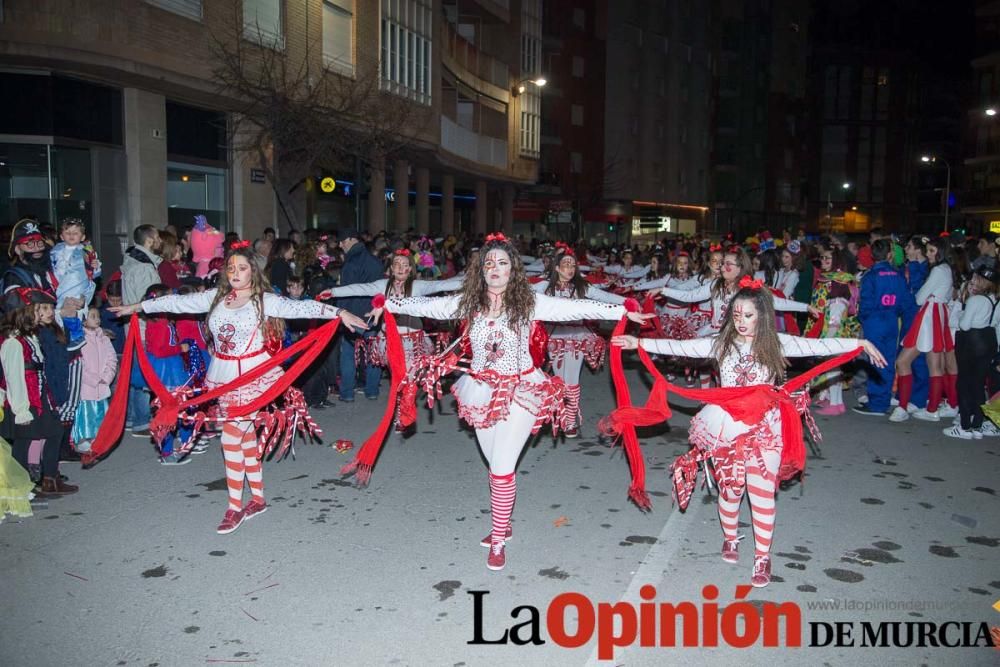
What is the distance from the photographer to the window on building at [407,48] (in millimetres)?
25109

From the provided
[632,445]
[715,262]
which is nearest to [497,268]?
[632,445]

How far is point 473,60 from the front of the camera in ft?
123

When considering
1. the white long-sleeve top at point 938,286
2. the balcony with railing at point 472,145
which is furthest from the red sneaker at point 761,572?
the balcony with railing at point 472,145

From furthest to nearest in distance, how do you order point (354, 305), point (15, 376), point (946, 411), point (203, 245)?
point (354, 305) → point (203, 245) → point (946, 411) → point (15, 376)

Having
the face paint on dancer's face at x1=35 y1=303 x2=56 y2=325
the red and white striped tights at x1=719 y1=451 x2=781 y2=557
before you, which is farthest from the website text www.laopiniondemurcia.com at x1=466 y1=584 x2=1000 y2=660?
the face paint on dancer's face at x1=35 y1=303 x2=56 y2=325

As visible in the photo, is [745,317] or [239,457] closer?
[745,317]

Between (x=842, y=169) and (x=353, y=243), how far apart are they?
100 meters

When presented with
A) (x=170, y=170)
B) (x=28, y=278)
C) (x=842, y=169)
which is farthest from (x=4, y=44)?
(x=842, y=169)

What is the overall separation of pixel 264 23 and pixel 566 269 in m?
13.3

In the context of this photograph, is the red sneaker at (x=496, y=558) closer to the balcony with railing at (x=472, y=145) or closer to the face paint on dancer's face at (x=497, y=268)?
the face paint on dancer's face at (x=497, y=268)

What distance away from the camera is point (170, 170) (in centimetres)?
1834

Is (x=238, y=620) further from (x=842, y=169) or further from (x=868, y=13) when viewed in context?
(x=868, y=13)

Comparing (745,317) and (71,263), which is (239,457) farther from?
(745,317)

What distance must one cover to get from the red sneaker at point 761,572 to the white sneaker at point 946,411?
19.5 feet
